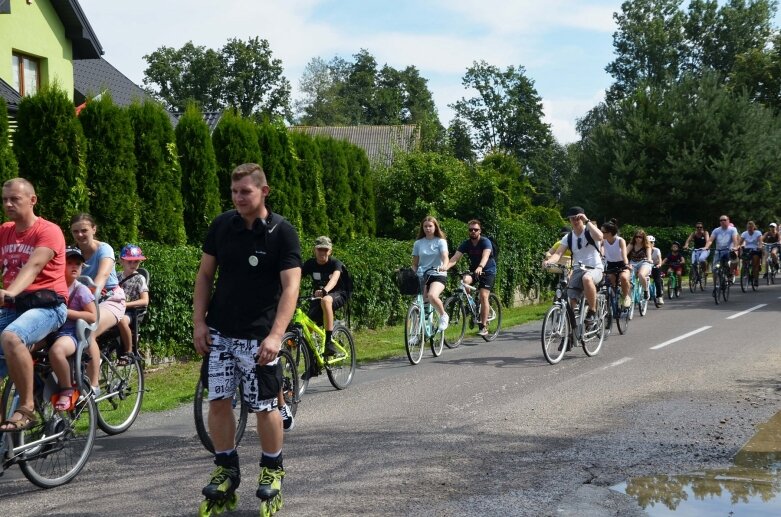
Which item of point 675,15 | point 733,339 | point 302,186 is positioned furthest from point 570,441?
point 675,15

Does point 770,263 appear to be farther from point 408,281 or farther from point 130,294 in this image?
point 130,294

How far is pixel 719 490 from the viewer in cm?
597

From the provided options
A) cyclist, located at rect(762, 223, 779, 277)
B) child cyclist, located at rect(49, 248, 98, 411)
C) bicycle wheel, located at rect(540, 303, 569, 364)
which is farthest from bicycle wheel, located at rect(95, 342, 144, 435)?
cyclist, located at rect(762, 223, 779, 277)

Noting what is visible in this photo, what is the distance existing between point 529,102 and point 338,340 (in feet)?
263

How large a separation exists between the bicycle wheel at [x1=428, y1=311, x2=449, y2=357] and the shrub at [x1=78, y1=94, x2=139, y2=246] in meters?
4.61

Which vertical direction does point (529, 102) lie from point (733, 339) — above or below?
above

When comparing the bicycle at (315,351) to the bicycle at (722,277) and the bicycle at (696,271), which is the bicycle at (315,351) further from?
the bicycle at (696,271)

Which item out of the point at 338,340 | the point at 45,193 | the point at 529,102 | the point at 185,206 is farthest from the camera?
the point at 529,102

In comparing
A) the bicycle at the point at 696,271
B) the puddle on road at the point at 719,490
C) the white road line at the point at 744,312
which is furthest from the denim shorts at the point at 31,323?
the bicycle at the point at 696,271

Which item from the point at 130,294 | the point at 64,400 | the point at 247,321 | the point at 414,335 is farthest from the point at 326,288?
the point at 247,321

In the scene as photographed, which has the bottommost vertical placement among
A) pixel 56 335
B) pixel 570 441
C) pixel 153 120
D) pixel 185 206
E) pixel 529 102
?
pixel 570 441

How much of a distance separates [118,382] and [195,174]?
334 inches

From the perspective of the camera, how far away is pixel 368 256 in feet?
56.4

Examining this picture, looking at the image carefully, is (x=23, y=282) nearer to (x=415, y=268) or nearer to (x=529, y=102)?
(x=415, y=268)
